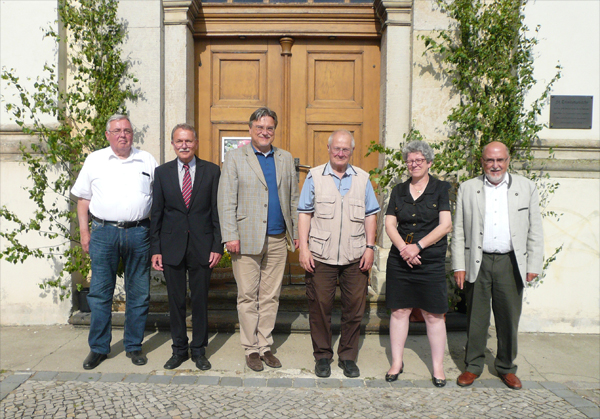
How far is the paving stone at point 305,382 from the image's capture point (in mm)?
3780

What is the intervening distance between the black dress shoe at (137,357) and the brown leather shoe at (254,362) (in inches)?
34.1

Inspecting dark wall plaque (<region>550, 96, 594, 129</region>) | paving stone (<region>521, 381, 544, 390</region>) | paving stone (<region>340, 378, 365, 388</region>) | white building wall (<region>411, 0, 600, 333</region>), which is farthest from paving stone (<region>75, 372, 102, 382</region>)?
dark wall plaque (<region>550, 96, 594, 129</region>)

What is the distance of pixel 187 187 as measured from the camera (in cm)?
398

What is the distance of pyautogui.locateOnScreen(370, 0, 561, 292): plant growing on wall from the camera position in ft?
15.6

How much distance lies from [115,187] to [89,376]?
150cm

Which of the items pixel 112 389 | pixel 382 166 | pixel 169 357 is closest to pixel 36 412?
pixel 112 389

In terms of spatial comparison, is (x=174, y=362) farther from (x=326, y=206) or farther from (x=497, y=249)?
(x=497, y=249)

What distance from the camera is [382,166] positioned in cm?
545

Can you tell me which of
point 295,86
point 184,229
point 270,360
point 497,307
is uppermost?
point 295,86

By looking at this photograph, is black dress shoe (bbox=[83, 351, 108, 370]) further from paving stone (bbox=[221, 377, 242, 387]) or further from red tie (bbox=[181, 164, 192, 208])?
red tie (bbox=[181, 164, 192, 208])

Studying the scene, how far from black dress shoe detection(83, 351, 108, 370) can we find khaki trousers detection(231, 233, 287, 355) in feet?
3.94

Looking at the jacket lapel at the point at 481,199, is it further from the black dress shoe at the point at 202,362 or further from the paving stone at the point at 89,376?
the paving stone at the point at 89,376

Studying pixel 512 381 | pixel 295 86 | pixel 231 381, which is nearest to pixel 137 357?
pixel 231 381

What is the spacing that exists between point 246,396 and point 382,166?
2.89 metres
